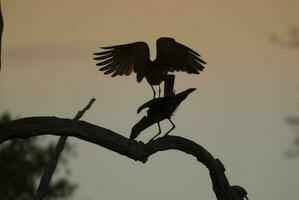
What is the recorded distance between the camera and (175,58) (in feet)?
4.25

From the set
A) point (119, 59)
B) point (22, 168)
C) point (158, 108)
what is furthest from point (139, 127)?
point (22, 168)

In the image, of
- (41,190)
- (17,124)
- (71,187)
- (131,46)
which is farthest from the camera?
(71,187)

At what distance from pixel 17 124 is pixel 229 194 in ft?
1.31

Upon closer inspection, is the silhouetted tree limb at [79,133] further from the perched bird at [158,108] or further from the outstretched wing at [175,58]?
the outstretched wing at [175,58]

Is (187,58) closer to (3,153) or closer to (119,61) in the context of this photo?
(119,61)

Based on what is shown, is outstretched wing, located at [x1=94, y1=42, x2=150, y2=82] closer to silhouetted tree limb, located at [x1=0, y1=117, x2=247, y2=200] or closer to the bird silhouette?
the bird silhouette

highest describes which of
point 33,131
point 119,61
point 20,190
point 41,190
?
point 119,61

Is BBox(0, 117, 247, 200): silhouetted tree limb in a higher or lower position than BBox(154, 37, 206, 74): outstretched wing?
lower

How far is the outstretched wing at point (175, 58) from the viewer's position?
128 cm

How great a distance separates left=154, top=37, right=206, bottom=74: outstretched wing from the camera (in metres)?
1.28

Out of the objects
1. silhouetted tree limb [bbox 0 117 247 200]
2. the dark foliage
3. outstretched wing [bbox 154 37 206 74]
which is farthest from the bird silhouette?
the dark foliage

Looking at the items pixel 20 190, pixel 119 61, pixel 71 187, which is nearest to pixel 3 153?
pixel 20 190

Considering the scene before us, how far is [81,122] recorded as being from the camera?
1.27m

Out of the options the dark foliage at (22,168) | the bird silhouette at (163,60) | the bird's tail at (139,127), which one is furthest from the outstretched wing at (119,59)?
the dark foliage at (22,168)
